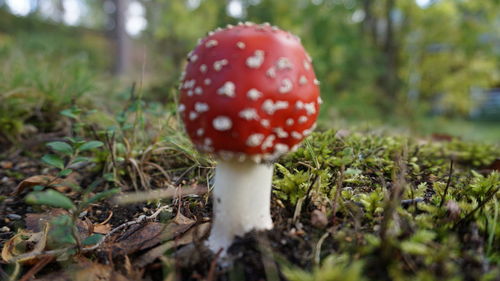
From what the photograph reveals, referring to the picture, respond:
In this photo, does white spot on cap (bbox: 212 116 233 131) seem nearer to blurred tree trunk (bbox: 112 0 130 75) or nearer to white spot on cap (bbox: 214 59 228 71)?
white spot on cap (bbox: 214 59 228 71)

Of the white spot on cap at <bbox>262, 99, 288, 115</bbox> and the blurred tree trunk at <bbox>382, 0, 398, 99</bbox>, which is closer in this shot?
the white spot on cap at <bbox>262, 99, 288, 115</bbox>

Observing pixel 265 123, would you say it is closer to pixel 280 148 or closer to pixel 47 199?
pixel 280 148

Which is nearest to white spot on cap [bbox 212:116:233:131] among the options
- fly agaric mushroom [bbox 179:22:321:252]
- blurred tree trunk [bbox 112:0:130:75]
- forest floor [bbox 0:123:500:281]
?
fly agaric mushroom [bbox 179:22:321:252]

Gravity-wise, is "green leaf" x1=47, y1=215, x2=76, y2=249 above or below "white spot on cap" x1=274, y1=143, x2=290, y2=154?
below

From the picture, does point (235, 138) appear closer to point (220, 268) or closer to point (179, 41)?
point (220, 268)

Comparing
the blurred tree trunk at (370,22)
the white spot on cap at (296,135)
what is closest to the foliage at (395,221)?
the white spot on cap at (296,135)

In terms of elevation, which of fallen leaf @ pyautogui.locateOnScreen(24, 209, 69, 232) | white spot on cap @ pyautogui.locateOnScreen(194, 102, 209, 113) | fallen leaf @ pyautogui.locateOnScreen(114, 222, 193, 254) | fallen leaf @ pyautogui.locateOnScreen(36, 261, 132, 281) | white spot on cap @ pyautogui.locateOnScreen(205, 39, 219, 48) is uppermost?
white spot on cap @ pyautogui.locateOnScreen(205, 39, 219, 48)

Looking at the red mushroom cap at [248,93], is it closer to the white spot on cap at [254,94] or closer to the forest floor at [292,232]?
the white spot on cap at [254,94]

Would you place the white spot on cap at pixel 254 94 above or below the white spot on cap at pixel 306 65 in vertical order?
below
